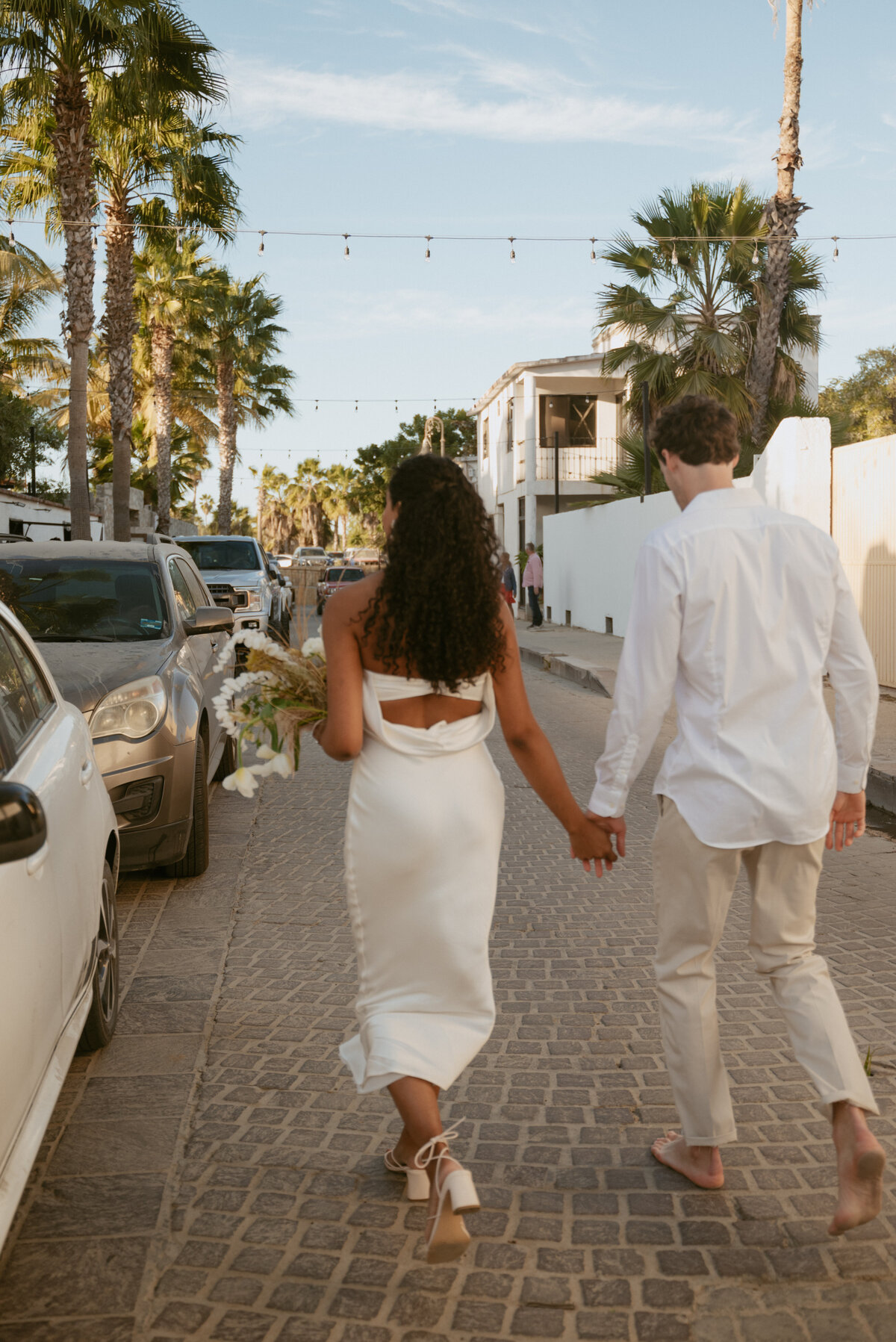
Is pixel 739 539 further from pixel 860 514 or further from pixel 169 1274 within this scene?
pixel 860 514

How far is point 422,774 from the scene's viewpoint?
2.92 meters

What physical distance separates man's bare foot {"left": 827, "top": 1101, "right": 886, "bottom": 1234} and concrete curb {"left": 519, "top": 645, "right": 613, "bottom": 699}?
1145 centimetres

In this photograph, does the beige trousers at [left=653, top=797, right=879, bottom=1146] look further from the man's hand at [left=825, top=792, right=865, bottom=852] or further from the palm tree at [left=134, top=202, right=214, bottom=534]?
the palm tree at [left=134, top=202, right=214, bottom=534]

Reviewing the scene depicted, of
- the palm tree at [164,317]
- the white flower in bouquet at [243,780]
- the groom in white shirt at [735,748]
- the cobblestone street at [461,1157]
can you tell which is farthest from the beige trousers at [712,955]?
the palm tree at [164,317]

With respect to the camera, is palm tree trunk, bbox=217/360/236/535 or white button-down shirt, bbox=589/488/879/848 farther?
palm tree trunk, bbox=217/360/236/535

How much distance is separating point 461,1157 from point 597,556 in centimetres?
2373

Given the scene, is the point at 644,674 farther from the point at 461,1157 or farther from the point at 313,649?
the point at 461,1157

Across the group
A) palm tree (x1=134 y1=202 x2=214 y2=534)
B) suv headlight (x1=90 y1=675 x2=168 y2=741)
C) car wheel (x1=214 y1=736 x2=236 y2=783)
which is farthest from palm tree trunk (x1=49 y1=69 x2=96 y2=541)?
suv headlight (x1=90 y1=675 x2=168 y2=741)

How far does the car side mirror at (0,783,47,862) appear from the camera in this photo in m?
2.25

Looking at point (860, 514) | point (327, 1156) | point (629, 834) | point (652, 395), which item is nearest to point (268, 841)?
point (629, 834)

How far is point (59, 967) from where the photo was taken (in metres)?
3.04

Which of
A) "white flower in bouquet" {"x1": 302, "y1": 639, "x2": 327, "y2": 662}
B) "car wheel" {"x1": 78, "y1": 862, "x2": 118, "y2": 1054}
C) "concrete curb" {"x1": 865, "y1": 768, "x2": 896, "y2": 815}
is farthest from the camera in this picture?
"concrete curb" {"x1": 865, "y1": 768, "x2": 896, "y2": 815}

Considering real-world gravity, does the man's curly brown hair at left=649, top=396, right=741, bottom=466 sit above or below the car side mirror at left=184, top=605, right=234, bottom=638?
above

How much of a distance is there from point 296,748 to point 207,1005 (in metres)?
1.60
